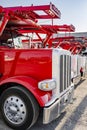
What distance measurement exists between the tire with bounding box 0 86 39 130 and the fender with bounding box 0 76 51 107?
12 cm

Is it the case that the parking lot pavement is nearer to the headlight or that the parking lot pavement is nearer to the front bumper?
the front bumper

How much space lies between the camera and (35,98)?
448cm

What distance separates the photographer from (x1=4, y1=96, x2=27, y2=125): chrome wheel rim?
4.52 metres

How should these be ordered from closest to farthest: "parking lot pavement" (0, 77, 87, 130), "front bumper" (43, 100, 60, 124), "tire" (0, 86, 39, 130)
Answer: "front bumper" (43, 100, 60, 124), "tire" (0, 86, 39, 130), "parking lot pavement" (0, 77, 87, 130)

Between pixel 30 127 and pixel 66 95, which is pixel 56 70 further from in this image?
pixel 30 127

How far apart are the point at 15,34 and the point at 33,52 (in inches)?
61.4

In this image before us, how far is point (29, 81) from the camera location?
4.59m

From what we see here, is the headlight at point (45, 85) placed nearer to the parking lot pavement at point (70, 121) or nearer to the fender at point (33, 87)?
the fender at point (33, 87)

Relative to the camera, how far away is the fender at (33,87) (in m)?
4.41

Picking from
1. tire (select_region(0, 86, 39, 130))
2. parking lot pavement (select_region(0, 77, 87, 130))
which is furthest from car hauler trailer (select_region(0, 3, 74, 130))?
parking lot pavement (select_region(0, 77, 87, 130))

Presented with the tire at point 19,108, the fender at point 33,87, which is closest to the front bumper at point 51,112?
the fender at point 33,87

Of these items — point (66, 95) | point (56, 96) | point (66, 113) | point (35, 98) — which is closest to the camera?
point (35, 98)

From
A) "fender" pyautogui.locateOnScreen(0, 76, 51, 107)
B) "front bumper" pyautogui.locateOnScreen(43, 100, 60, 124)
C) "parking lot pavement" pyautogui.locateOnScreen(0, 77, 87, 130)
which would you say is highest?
"fender" pyautogui.locateOnScreen(0, 76, 51, 107)

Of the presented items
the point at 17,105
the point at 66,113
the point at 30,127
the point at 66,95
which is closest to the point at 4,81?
the point at 17,105
